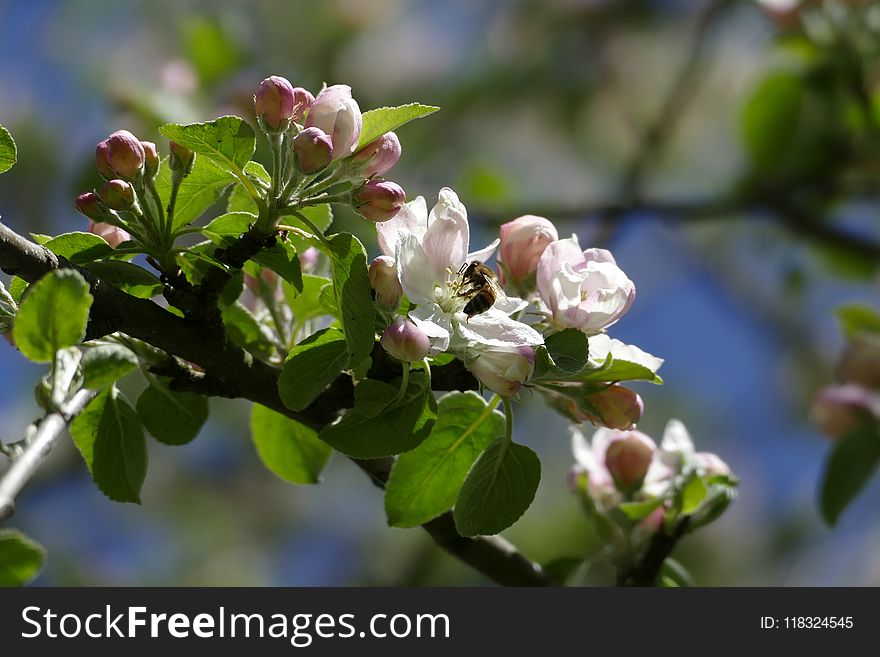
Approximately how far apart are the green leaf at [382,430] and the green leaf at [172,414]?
23 centimetres

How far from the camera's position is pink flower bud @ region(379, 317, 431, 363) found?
93cm

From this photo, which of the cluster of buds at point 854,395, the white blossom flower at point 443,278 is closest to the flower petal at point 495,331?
the white blossom flower at point 443,278

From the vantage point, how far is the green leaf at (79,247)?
0.99 m

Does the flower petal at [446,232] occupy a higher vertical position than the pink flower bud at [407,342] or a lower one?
higher

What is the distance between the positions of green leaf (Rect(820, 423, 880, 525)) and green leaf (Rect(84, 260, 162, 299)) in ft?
4.20

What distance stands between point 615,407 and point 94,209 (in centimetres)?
52

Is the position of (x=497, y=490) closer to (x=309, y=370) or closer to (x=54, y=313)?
(x=309, y=370)

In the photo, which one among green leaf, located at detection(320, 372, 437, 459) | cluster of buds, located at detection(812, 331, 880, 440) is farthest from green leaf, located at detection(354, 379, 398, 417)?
cluster of buds, located at detection(812, 331, 880, 440)

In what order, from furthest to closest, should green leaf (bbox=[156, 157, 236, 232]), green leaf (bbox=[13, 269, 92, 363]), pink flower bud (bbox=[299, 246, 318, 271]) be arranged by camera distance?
pink flower bud (bbox=[299, 246, 318, 271]) → green leaf (bbox=[156, 157, 236, 232]) → green leaf (bbox=[13, 269, 92, 363])

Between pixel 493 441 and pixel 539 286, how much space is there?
0.17 metres

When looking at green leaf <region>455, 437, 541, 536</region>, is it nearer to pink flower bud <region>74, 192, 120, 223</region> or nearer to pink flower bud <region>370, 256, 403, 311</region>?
pink flower bud <region>370, 256, 403, 311</region>

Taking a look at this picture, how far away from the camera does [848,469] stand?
1856 millimetres

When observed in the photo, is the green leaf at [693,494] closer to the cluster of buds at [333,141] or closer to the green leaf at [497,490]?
the green leaf at [497,490]

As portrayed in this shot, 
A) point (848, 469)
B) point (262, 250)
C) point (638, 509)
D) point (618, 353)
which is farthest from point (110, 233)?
point (848, 469)
